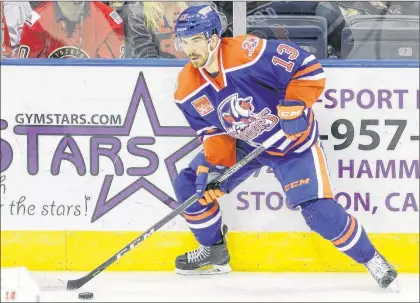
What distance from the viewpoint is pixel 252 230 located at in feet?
15.3

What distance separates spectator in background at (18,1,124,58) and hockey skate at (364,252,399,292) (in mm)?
1291

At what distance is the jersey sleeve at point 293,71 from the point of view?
4172 mm

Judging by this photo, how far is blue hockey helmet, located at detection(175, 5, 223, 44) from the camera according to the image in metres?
4.13

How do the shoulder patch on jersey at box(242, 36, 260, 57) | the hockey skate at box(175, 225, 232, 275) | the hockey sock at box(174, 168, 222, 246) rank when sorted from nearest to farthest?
the shoulder patch on jersey at box(242, 36, 260, 57) → the hockey sock at box(174, 168, 222, 246) → the hockey skate at box(175, 225, 232, 275)

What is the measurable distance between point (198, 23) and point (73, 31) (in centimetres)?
75

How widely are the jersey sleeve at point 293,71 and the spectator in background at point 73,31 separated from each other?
2.40 feet

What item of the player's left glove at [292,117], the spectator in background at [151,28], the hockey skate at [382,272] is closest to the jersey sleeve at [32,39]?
the spectator in background at [151,28]

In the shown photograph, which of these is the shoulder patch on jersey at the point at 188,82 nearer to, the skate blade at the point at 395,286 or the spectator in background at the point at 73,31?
the spectator in background at the point at 73,31

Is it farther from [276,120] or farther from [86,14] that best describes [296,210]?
[86,14]

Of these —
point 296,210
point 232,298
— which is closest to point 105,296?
point 232,298

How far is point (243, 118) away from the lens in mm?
4285

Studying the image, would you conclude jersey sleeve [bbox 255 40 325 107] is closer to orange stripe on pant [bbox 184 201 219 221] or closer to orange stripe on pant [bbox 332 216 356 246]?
orange stripe on pant [bbox 332 216 356 246]

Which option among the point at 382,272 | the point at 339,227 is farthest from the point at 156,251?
the point at 382,272

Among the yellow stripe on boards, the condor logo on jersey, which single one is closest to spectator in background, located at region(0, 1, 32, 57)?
the yellow stripe on boards
